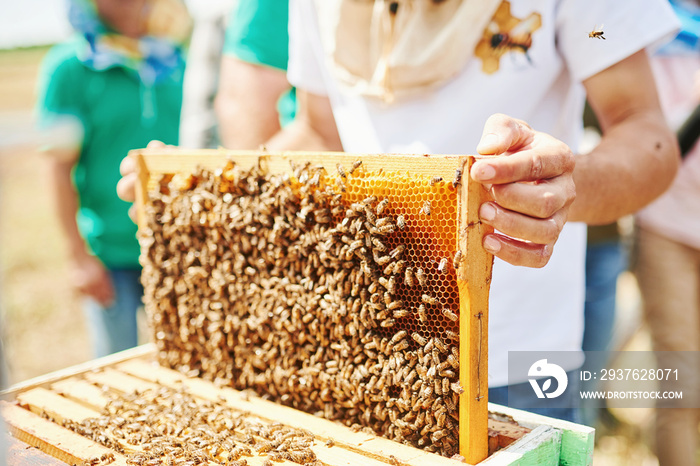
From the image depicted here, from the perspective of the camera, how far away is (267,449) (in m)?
2.07

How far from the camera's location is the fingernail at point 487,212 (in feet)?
5.95

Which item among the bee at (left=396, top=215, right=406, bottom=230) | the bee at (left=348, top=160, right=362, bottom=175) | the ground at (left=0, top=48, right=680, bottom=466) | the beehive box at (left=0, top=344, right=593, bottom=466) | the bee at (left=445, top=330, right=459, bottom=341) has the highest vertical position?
the bee at (left=348, top=160, right=362, bottom=175)

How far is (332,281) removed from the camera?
227 cm

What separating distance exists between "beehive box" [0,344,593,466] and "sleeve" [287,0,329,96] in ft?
6.28

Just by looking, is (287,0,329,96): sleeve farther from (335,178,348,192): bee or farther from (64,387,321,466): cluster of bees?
(64,387,321,466): cluster of bees

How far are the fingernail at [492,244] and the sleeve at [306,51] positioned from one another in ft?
6.01

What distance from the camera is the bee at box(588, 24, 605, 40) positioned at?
2415 millimetres

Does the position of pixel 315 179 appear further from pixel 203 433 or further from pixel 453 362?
pixel 203 433

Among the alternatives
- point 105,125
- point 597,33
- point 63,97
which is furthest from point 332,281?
point 63,97

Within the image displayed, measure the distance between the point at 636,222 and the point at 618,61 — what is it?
2980 mm

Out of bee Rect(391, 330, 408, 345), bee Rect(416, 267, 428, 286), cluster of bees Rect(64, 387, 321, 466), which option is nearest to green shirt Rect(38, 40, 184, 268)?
cluster of bees Rect(64, 387, 321, 466)

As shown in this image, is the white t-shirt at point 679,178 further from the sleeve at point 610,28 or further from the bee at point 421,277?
the bee at point 421,277

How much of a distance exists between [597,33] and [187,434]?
2.43 metres

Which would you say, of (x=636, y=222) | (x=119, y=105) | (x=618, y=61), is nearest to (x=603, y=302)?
(x=636, y=222)
